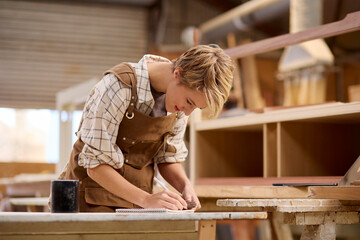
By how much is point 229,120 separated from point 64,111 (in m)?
2.76

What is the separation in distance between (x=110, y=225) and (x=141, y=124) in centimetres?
64

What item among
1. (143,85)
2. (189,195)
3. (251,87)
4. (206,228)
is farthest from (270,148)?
(251,87)

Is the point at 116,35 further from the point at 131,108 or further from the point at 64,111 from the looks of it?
the point at 131,108

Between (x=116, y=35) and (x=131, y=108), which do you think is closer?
(x=131, y=108)

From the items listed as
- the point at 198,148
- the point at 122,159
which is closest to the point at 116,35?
the point at 198,148

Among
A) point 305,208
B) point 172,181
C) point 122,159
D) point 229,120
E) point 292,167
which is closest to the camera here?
point 305,208

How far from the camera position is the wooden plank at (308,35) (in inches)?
111

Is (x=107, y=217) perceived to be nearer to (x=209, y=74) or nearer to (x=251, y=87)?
(x=209, y=74)

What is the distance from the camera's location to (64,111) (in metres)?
5.86

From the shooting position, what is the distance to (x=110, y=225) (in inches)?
76.6

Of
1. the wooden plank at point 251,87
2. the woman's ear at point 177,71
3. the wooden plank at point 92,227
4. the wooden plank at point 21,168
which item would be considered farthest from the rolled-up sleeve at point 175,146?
the wooden plank at point 21,168

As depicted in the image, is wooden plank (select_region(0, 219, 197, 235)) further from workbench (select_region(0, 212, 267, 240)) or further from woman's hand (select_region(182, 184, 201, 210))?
woman's hand (select_region(182, 184, 201, 210))

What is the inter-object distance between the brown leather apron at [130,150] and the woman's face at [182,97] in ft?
0.51

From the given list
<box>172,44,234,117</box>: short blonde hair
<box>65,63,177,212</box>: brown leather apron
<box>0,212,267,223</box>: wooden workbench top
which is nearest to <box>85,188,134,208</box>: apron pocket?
<box>65,63,177,212</box>: brown leather apron
